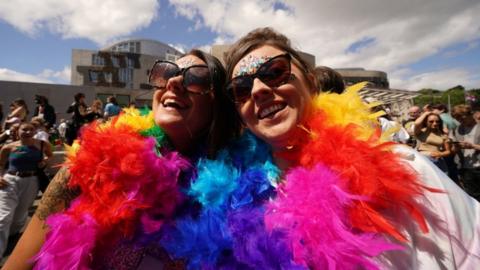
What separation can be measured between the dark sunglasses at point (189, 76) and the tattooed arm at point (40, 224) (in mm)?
627

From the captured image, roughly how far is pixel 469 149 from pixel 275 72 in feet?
13.5

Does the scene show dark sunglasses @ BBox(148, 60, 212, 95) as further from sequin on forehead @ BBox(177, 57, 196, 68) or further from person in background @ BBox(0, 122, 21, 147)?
person in background @ BBox(0, 122, 21, 147)

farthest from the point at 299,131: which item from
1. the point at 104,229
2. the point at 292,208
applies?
the point at 104,229

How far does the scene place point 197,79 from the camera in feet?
4.83

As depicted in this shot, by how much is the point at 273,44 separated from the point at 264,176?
636mm

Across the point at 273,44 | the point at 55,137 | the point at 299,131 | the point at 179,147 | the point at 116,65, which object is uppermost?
the point at 116,65

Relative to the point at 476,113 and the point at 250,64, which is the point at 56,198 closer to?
the point at 250,64

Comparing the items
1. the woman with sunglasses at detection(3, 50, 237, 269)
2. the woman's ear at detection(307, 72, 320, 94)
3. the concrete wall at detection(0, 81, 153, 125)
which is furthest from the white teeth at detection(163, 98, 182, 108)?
the concrete wall at detection(0, 81, 153, 125)

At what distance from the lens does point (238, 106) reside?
1408 mm

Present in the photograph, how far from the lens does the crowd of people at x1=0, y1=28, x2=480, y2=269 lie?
100cm

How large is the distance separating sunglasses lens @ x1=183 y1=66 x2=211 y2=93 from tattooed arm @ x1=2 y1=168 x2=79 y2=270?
0.67 meters

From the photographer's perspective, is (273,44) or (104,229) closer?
(104,229)

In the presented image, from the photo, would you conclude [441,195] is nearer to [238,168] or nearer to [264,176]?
[264,176]

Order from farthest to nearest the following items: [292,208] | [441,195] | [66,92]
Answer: [66,92], [292,208], [441,195]
